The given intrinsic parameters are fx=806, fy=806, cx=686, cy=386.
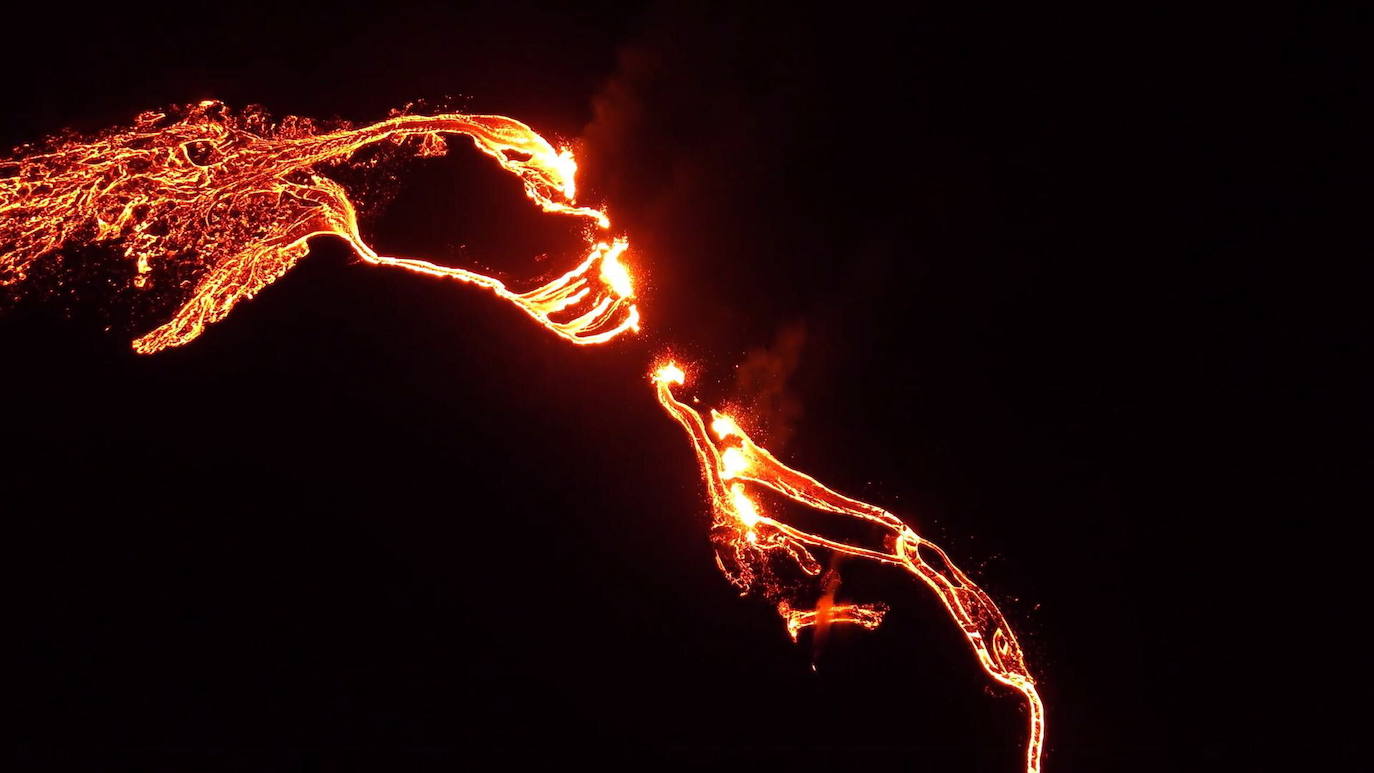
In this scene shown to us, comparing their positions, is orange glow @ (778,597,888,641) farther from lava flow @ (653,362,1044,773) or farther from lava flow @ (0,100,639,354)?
lava flow @ (0,100,639,354)

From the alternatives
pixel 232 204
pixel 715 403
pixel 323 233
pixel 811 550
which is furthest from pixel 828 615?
pixel 232 204

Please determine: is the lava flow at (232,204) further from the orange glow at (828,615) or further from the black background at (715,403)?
the orange glow at (828,615)

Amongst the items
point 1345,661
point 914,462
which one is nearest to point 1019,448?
point 914,462

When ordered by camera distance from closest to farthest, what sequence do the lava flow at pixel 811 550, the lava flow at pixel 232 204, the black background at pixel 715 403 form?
the black background at pixel 715 403 < the lava flow at pixel 811 550 < the lava flow at pixel 232 204

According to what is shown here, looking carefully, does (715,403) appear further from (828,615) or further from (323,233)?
(323,233)

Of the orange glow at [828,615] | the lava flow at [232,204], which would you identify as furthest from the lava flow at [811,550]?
the lava flow at [232,204]

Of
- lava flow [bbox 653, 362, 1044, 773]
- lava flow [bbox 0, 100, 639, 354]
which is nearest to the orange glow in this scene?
lava flow [bbox 653, 362, 1044, 773]

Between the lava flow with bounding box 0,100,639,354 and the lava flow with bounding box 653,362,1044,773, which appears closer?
the lava flow with bounding box 653,362,1044,773
